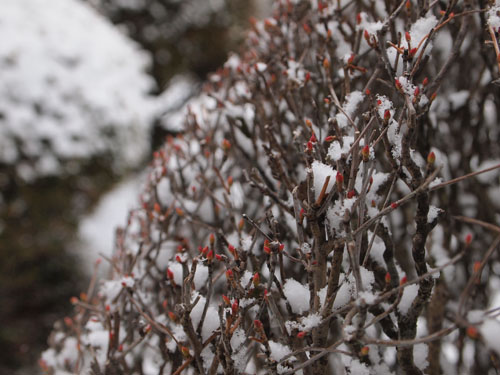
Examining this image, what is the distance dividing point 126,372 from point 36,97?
367 cm

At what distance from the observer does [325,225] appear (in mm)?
1210

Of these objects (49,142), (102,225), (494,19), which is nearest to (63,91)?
(49,142)

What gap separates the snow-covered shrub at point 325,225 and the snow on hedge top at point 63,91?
85.4 inches

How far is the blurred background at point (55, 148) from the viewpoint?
423 centimetres

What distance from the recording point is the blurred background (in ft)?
13.9

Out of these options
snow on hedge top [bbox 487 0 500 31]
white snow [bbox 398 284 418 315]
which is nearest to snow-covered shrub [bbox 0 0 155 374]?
white snow [bbox 398 284 418 315]

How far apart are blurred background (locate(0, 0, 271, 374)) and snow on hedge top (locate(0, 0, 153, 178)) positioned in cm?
1

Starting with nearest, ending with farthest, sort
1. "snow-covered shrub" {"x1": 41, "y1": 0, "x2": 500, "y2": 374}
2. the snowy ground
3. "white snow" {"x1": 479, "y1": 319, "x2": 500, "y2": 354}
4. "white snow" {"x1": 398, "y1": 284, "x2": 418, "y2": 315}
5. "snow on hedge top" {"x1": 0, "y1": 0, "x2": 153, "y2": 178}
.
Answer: "white snow" {"x1": 479, "y1": 319, "x2": 500, "y2": 354} → "snow-covered shrub" {"x1": 41, "y1": 0, "x2": 500, "y2": 374} → "white snow" {"x1": 398, "y1": 284, "x2": 418, "y2": 315} → "snow on hedge top" {"x1": 0, "y1": 0, "x2": 153, "y2": 178} → the snowy ground

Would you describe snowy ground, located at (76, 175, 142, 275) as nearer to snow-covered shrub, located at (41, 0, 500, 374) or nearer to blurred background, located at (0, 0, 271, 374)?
blurred background, located at (0, 0, 271, 374)

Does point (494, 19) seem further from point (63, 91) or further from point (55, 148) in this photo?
point (63, 91)

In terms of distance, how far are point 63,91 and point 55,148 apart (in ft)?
2.22

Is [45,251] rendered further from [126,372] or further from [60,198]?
[126,372]

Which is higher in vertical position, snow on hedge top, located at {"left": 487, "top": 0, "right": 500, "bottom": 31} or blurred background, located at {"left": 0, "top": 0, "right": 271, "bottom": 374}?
blurred background, located at {"left": 0, "top": 0, "right": 271, "bottom": 374}

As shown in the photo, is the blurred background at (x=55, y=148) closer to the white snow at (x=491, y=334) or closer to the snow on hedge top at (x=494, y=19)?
the snow on hedge top at (x=494, y=19)
